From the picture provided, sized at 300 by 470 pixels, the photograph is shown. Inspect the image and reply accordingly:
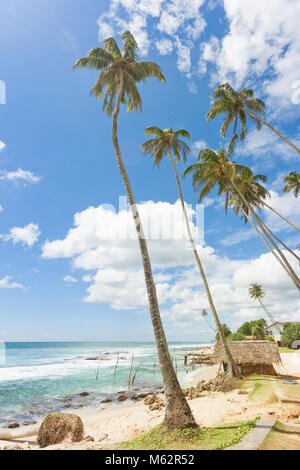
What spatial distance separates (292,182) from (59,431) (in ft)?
94.9

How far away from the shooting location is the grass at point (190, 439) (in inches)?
235

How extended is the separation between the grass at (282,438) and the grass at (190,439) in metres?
0.65

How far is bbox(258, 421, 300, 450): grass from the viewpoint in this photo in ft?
17.4

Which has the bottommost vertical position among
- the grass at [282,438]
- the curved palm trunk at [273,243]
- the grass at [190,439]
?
the grass at [190,439]

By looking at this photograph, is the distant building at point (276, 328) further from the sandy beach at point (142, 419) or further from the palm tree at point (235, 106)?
the palm tree at point (235, 106)

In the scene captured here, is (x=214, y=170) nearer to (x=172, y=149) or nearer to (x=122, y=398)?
(x=172, y=149)

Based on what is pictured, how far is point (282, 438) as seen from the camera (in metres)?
5.77

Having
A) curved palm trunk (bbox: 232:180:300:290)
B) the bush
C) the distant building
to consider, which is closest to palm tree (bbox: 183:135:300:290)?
curved palm trunk (bbox: 232:180:300:290)

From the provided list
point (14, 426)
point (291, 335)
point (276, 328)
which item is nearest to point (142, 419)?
point (14, 426)

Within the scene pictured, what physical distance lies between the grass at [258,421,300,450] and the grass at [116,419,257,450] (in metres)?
0.65

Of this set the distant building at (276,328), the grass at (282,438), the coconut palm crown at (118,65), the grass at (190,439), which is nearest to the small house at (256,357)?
the grass at (190,439)

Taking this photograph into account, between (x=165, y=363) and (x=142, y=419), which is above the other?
(x=165, y=363)

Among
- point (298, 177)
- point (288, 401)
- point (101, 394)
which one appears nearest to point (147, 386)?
point (101, 394)
